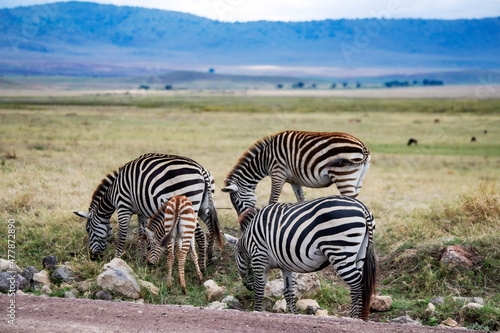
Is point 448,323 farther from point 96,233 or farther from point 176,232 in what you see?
point 96,233

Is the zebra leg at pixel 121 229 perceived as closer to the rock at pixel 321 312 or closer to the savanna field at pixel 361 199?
the savanna field at pixel 361 199

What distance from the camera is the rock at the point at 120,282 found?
726 centimetres

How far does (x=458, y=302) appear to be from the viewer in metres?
6.98

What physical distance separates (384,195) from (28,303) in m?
10.1

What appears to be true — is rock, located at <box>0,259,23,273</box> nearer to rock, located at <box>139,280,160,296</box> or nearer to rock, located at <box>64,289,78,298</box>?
rock, located at <box>64,289,78,298</box>

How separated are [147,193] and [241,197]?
2.39 m

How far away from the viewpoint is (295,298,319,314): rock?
709cm

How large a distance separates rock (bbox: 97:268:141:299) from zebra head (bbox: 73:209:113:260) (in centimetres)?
170

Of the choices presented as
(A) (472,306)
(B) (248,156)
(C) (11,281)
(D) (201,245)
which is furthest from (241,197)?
(A) (472,306)

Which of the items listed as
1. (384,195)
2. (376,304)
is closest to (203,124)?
(384,195)

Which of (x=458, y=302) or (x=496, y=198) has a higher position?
(x=496, y=198)

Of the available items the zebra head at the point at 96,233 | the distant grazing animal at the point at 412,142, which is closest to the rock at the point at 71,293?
the zebra head at the point at 96,233

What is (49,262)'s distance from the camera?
838 cm

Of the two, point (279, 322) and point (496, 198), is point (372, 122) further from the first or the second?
point (279, 322)
